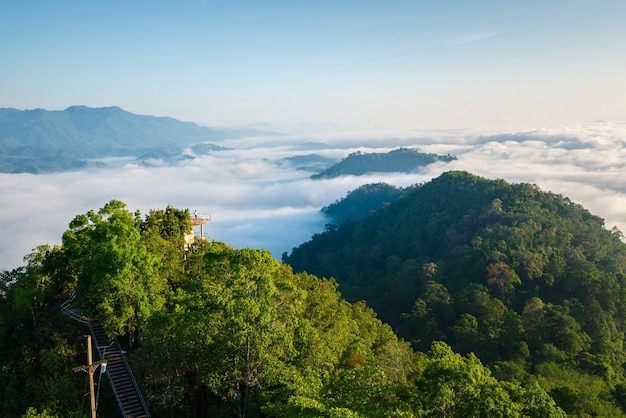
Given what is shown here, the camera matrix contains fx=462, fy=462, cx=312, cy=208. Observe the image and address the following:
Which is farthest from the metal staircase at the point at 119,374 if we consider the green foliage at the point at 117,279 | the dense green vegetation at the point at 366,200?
the dense green vegetation at the point at 366,200

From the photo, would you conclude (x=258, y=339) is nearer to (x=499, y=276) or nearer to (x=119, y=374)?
(x=119, y=374)

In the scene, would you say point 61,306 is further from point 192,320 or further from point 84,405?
point 192,320

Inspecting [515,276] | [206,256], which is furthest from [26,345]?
[515,276]

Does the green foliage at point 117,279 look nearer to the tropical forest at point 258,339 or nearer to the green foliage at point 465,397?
the tropical forest at point 258,339

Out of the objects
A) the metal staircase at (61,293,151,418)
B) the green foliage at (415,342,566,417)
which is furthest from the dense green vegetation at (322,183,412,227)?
the green foliage at (415,342,566,417)

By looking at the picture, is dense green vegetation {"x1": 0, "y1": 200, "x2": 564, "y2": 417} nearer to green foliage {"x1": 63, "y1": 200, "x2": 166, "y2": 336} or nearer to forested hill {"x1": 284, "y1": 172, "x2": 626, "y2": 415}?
green foliage {"x1": 63, "y1": 200, "x2": 166, "y2": 336}
